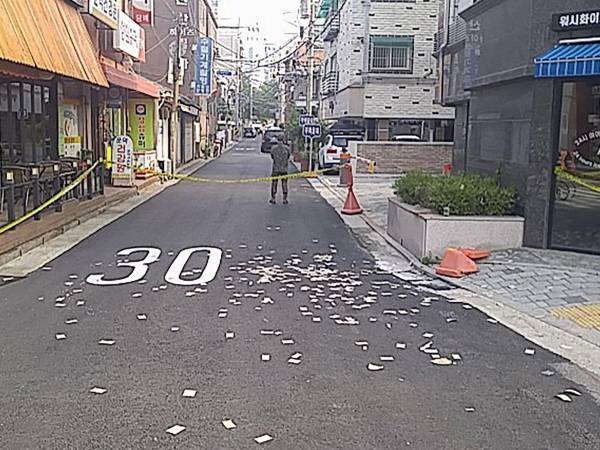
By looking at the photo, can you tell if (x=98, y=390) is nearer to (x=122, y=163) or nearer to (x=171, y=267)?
(x=171, y=267)

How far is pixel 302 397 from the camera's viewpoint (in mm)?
5719

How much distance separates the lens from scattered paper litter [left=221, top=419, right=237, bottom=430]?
509cm

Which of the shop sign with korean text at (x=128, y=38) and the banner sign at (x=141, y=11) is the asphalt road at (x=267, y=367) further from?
the banner sign at (x=141, y=11)

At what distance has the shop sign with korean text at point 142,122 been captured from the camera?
96.6 ft

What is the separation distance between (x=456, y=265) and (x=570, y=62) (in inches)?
128

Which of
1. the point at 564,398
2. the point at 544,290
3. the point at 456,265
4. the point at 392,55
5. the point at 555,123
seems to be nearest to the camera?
the point at 564,398

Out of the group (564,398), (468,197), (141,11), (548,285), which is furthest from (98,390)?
(141,11)

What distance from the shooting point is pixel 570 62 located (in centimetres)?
1057

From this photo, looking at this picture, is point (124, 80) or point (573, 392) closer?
point (573, 392)

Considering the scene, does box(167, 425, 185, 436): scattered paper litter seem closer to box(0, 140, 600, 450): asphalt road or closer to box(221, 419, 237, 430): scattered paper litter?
box(0, 140, 600, 450): asphalt road

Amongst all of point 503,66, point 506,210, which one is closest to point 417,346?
point 506,210

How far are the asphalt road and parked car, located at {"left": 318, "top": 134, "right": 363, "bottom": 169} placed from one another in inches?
859

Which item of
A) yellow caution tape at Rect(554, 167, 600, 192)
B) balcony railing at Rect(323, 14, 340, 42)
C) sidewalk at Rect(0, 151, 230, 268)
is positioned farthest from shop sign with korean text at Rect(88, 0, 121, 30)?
balcony railing at Rect(323, 14, 340, 42)

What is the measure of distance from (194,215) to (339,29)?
94.8 ft
